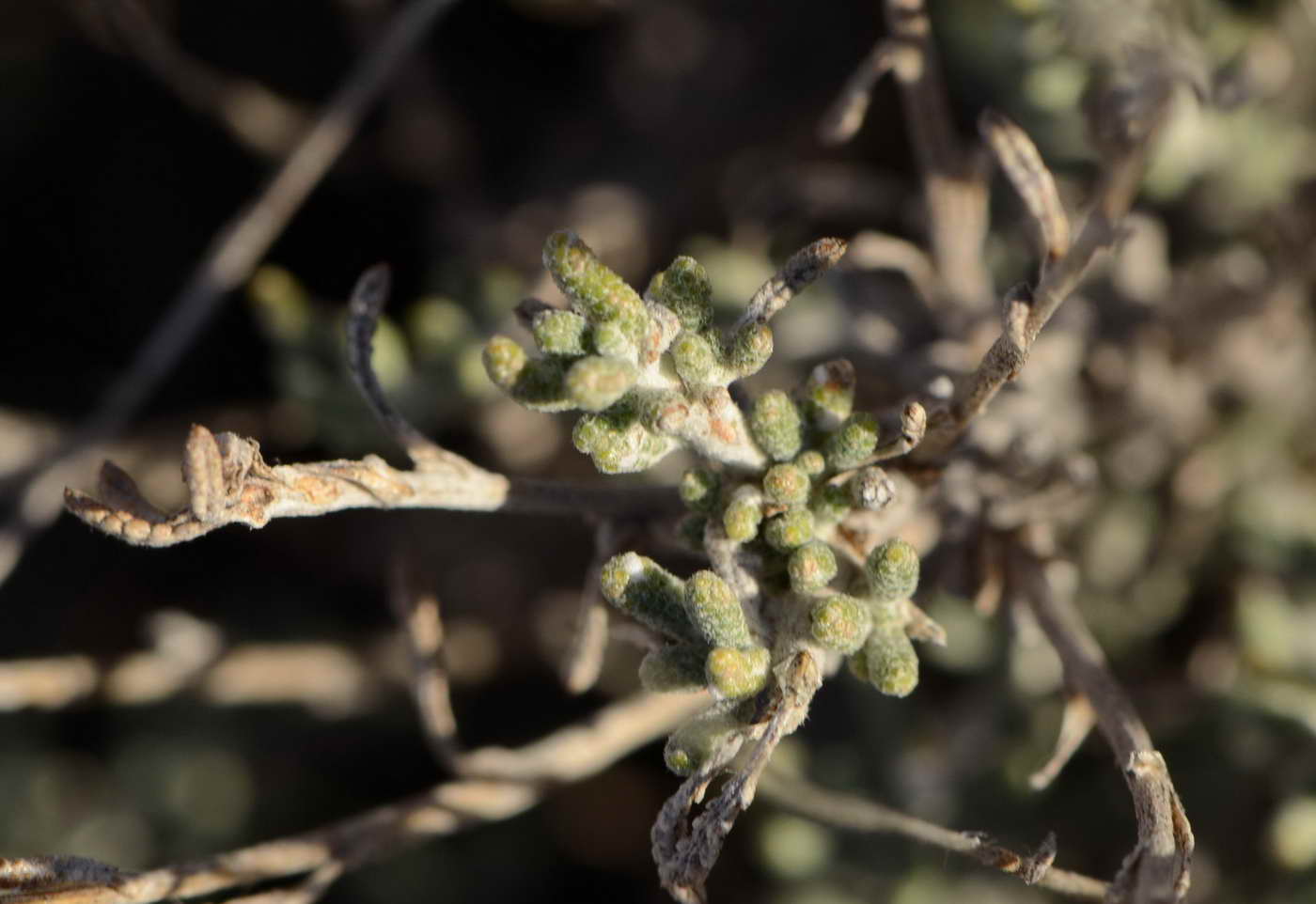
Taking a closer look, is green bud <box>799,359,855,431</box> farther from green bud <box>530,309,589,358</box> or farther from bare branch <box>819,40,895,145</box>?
bare branch <box>819,40,895,145</box>

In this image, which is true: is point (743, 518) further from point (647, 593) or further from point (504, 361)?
point (504, 361)

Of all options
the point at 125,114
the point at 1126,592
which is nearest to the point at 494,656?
the point at 1126,592

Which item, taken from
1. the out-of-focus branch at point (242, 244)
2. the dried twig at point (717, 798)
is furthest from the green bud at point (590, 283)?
the out-of-focus branch at point (242, 244)

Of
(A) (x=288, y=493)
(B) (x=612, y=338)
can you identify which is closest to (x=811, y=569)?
(B) (x=612, y=338)

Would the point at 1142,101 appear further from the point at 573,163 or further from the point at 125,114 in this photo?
the point at 125,114

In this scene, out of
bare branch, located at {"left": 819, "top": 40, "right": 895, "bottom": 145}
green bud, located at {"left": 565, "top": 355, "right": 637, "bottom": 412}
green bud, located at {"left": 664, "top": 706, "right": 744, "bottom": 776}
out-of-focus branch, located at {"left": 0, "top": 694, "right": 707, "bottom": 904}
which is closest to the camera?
green bud, located at {"left": 565, "top": 355, "right": 637, "bottom": 412}

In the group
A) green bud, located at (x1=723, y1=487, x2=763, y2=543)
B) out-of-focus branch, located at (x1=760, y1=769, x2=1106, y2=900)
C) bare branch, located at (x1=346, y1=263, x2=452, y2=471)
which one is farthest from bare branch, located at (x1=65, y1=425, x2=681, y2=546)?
out-of-focus branch, located at (x1=760, y1=769, x2=1106, y2=900)
